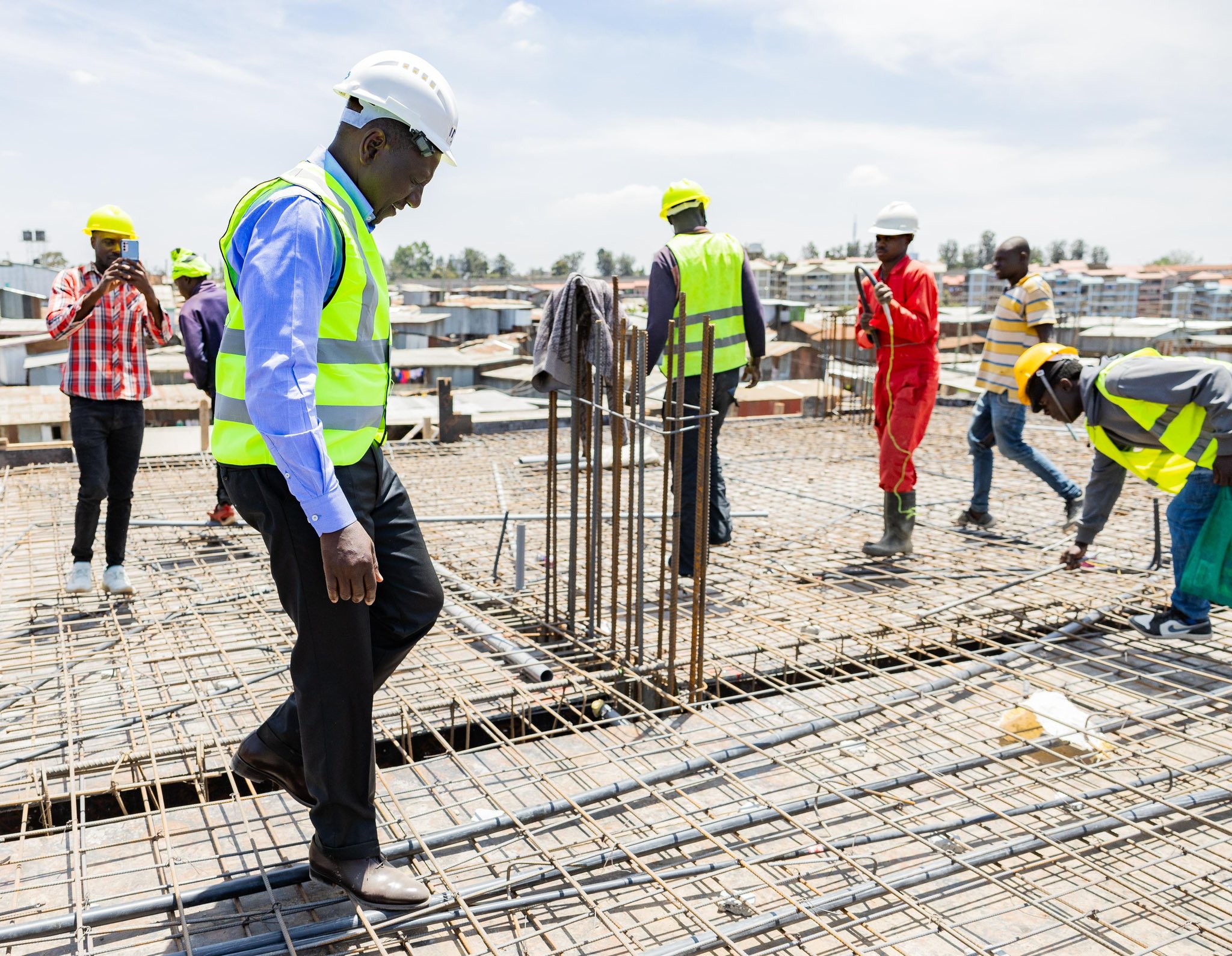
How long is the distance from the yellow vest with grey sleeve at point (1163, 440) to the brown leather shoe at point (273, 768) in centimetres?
315

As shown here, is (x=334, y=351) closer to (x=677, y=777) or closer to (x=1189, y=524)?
(x=677, y=777)

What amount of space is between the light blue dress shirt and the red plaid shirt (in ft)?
9.27

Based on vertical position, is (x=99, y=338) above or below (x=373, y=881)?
above

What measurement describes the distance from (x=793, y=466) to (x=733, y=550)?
9.58 feet

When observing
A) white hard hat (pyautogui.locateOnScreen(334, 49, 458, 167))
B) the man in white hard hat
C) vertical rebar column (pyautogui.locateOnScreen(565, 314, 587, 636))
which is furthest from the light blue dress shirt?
vertical rebar column (pyautogui.locateOnScreen(565, 314, 587, 636))

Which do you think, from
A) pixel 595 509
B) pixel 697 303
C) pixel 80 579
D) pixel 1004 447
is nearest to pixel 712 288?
pixel 697 303

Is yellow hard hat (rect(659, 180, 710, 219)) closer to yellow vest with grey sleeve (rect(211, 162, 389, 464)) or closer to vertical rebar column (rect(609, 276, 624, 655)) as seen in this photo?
vertical rebar column (rect(609, 276, 624, 655))

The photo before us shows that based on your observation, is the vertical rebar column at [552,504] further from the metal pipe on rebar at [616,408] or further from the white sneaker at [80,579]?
the white sneaker at [80,579]

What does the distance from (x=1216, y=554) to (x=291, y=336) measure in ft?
11.8

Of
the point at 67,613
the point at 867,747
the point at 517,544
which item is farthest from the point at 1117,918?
the point at 67,613

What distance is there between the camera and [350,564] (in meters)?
1.93

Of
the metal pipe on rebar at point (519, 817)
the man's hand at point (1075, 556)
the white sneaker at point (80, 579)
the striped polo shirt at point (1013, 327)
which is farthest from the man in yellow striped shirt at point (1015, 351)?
the white sneaker at point (80, 579)

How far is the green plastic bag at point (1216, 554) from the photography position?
12.6ft

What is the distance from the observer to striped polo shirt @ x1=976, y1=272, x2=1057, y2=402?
5.57 metres
